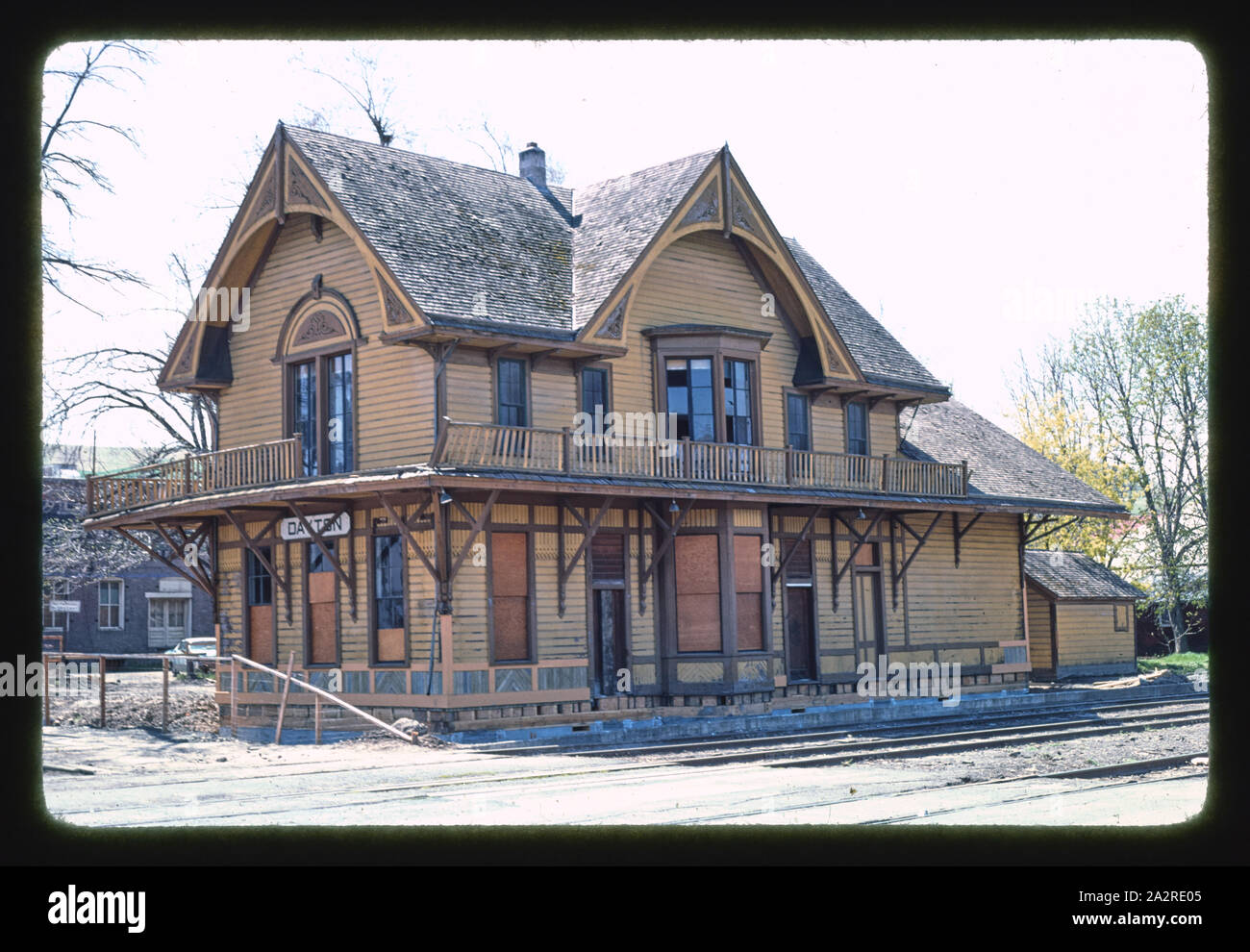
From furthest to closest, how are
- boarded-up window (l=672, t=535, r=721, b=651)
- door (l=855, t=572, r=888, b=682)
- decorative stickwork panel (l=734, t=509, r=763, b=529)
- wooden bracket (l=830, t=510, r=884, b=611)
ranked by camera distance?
1. door (l=855, t=572, r=888, b=682)
2. wooden bracket (l=830, t=510, r=884, b=611)
3. decorative stickwork panel (l=734, t=509, r=763, b=529)
4. boarded-up window (l=672, t=535, r=721, b=651)

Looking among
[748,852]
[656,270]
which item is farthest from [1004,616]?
[748,852]

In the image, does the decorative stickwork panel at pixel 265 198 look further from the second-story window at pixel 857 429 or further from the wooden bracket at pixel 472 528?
the second-story window at pixel 857 429

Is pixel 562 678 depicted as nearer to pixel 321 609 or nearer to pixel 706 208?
pixel 321 609

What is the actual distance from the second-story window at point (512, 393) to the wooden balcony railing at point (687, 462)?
71 centimetres

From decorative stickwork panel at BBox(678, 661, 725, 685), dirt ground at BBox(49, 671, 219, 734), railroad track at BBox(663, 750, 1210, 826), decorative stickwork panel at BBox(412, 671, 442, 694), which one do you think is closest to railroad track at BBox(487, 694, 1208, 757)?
decorative stickwork panel at BBox(412, 671, 442, 694)

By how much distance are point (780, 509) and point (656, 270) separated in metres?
5.74

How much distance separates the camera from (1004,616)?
117 ft

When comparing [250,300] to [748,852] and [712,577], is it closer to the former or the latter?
[712,577]

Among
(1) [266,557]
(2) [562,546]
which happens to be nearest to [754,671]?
(2) [562,546]

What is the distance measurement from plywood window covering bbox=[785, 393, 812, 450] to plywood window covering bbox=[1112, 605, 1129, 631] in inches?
597

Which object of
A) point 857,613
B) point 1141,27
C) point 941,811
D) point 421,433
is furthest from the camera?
point 857,613

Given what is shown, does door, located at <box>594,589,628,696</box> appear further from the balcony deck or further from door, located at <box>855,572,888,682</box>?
door, located at <box>855,572,888,682</box>

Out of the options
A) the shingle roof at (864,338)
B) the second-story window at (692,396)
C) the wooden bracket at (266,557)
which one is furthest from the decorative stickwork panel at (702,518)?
the wooden bracket at (266,557)

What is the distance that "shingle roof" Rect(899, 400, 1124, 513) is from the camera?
35438 mm
